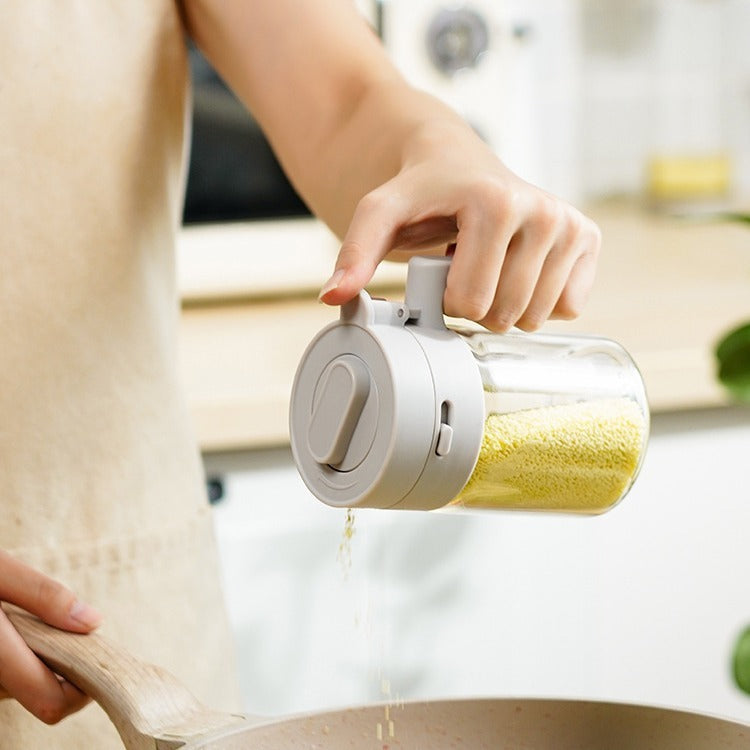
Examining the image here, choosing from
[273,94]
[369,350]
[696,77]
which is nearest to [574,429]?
[369,350]

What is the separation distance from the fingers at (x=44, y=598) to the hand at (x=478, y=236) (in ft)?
0.71

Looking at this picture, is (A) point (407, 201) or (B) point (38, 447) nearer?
(A) point (407, 201)

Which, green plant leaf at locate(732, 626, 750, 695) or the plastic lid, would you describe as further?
green plant leaf at locate(732, 626, 750, 695)

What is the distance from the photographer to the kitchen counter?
1.12m

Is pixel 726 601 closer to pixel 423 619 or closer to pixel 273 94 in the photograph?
pixel 423 619

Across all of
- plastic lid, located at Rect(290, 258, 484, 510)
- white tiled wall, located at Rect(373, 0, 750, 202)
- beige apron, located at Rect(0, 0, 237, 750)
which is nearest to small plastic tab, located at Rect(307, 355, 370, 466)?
plastic lid, located at Rect(290, 258, 484, 510)

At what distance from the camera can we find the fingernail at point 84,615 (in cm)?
62

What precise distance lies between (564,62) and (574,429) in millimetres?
1534

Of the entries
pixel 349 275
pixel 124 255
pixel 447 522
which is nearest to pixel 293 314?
pixel 447 522

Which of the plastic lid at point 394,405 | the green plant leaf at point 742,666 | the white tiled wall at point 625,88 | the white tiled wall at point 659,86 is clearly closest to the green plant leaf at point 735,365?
the green plant leaf at point 742,666

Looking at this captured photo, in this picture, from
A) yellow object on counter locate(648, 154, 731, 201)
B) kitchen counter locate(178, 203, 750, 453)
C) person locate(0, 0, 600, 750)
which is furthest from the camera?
yellow object on counter locate(648, 154, 731, 201)

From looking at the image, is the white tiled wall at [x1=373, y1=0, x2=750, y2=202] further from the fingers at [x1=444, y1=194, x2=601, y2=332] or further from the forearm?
the fingers at [x1=444, y1=194, x2=601, y2=332]

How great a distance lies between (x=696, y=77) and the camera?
210cm

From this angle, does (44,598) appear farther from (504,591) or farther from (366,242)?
(504,591)
